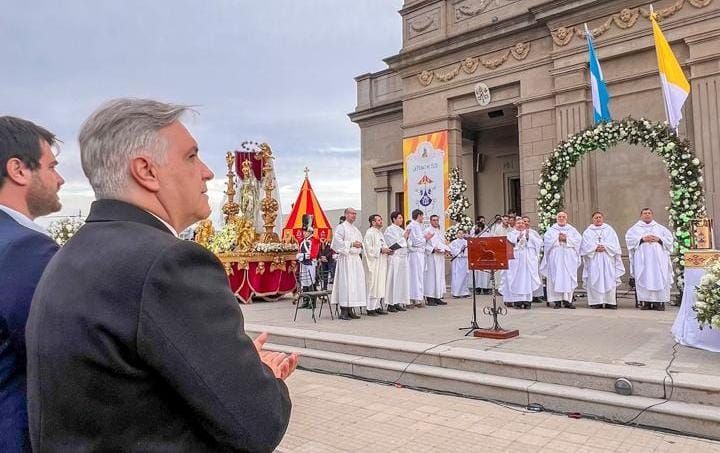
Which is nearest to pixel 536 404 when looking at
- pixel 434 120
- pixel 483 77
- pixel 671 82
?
pixel 671 82

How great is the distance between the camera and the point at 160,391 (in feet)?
3.83

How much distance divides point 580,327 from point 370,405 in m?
4.48

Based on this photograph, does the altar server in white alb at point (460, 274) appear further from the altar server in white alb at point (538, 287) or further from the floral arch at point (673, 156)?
the floral arch at point (673, 156)

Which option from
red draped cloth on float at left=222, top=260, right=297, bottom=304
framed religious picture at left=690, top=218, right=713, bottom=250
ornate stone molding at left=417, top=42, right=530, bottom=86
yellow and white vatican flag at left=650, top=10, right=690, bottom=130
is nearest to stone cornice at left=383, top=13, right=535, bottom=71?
ornate stone molding at left=417, top=42, right=530, bottom=86

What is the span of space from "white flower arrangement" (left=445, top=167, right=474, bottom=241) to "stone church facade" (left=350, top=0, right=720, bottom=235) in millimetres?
1210

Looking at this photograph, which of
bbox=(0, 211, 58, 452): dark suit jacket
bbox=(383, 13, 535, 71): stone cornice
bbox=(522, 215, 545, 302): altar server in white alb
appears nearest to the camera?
bbox=(0, 211, 58, 452): dark suit jacket

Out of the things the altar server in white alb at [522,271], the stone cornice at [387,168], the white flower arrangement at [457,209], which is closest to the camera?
the altar server in white alb at [522,271]

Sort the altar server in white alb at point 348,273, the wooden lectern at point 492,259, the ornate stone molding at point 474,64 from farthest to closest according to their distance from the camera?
the ornate stone molding at point 474,64 < the altar server in white alb at point 348,273 < the wooden lectern at point 492,259

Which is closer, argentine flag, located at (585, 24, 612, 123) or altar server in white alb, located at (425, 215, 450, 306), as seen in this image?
argentine flag, located at (585, 24, 612, 123)

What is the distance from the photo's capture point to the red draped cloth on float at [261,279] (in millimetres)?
13094

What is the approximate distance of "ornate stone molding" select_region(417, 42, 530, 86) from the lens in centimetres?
1505

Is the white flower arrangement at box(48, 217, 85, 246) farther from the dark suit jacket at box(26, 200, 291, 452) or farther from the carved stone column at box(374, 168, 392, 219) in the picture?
the carved stone column at box(374, 168, 392, 219)

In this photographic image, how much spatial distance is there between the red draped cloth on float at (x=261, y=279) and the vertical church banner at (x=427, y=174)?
206 inches

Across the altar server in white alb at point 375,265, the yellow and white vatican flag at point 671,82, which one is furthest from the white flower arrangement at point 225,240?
the yellow and white vatican flag at point 671,82
